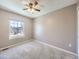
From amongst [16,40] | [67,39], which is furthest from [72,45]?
[16,40]

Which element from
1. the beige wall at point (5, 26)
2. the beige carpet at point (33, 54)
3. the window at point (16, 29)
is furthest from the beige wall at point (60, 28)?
the beige wall at point (5, 26)

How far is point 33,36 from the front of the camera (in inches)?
239

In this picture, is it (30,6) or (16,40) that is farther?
(16,40)

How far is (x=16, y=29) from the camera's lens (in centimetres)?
493

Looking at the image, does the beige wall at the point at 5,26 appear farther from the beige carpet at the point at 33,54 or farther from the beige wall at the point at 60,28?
the beige wall at the point at 60,28

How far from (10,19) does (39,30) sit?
2282mm

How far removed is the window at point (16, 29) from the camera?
446cm

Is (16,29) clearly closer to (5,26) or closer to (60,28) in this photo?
(5,26)

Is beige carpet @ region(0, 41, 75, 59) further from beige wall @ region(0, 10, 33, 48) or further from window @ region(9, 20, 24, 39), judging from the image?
window @ region(9, 20, 24, 39)

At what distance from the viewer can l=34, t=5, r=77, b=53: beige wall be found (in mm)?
3389

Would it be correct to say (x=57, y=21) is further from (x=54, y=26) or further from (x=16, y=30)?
(x=16, y=30)

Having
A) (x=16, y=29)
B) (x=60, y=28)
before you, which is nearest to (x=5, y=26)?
(x=16, y=29)

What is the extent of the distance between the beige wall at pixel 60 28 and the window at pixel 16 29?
4.57 ft

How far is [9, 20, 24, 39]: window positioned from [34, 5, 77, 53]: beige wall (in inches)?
54.8
